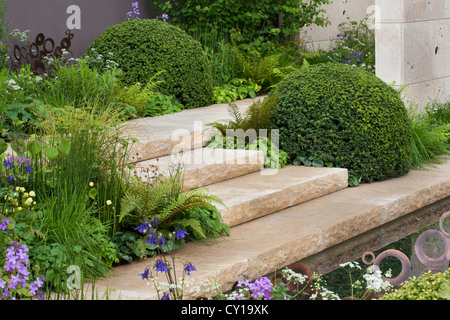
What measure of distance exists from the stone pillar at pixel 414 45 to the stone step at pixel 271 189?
2279mm

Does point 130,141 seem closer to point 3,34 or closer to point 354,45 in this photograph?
point 3,34

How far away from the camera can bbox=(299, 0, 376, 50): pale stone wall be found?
1182cm

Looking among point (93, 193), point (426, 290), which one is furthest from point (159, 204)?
point (426, 290)

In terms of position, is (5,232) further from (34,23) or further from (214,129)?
(34,23)

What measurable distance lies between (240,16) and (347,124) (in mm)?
4305

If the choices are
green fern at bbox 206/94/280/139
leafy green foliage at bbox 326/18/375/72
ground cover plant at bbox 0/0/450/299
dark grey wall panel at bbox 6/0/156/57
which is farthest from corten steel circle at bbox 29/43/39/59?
leafy green foliage at bbox 326/18/375/72

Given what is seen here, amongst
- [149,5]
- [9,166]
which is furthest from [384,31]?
[9,166]

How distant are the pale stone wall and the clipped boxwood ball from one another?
5.08 meters

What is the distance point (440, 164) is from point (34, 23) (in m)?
5.46

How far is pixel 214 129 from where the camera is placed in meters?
6.98

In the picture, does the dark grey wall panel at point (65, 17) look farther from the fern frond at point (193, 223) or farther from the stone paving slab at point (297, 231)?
the fern frond at point (193, 223)

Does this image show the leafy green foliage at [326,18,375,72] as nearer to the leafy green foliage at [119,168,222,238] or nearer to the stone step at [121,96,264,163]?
the stone step at [121,96,264,163]

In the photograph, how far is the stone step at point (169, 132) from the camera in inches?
241

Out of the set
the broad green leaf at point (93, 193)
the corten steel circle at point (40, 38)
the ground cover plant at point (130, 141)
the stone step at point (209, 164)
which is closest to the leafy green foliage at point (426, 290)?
the ground cover plant at point (130, 141)
